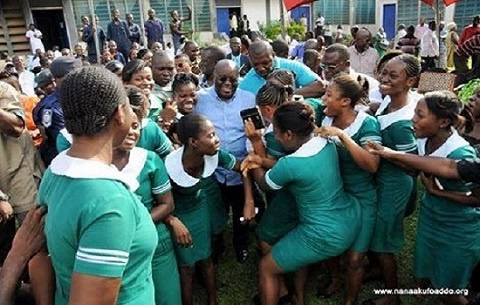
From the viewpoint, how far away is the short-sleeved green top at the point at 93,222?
4.36ft

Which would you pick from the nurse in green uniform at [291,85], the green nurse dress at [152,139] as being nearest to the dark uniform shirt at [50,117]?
the green nurse dress at [152,139]

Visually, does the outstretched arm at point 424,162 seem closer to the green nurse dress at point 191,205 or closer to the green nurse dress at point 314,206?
the green nurse dress at point 314,206

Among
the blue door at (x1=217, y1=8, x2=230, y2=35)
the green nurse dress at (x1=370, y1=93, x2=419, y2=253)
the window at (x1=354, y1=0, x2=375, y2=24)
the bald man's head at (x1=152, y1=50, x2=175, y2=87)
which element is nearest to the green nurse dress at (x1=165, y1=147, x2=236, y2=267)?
the green nurse dress at (x1=370, y1=93, x2=419, y2=253)

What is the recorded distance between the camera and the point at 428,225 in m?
2.85

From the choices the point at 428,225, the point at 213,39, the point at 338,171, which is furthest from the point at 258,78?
the point at 213,39

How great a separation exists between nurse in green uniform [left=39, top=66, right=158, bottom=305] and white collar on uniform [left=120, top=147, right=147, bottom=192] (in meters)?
0.79

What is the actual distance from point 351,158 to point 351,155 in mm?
118

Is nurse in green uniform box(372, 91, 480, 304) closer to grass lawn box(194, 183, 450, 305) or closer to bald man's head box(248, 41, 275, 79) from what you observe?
grass lawn box(194, 183, 450, 305)

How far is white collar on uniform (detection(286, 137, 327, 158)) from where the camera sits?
8.70 ft

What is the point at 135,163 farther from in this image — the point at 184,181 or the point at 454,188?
the point at 454,188

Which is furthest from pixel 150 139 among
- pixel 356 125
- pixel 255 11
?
pixel 255 11

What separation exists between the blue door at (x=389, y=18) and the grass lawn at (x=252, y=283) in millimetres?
20552

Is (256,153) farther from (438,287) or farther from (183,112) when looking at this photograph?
(438,287)

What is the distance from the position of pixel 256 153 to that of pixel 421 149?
1.07 meters
